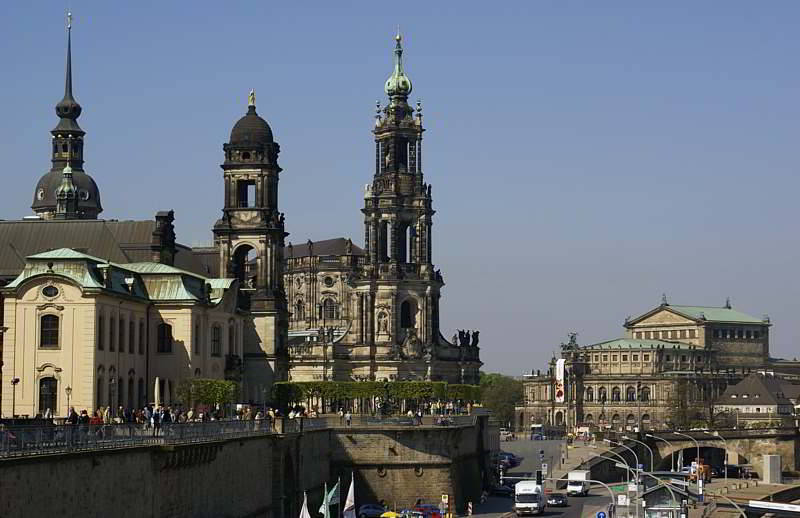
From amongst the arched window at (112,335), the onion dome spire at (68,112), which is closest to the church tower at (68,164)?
the onion dome spire at (68,112)

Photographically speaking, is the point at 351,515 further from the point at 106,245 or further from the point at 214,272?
the point at 214,272

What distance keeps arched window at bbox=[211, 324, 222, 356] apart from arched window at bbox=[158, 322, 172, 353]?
630cm

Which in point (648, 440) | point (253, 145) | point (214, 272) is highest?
point (253, 145)

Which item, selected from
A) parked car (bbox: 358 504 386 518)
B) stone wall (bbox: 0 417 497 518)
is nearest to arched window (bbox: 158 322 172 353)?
stone wall (bbox: 0 417 497 518)

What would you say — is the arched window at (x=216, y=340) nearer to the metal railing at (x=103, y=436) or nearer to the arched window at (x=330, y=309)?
the metal railing at (x=103, y=436)

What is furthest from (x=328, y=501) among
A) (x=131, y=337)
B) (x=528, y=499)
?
(x=528, y=499)

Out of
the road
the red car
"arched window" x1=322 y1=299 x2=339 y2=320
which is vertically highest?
"arched window" x1=322 y1=299 x2=339 y2=320

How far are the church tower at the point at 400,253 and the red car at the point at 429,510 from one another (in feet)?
182

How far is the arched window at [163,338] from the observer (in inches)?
3521

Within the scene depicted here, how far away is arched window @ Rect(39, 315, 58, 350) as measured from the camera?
77562 millimetres

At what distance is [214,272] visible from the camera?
116375mm

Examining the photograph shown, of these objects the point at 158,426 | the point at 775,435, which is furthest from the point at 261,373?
the point at 775,435

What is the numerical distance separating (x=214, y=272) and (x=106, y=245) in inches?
730

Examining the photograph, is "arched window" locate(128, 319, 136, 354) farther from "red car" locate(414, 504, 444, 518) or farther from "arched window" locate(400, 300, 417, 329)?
"arched window" locate(400, 300, 417, 329)
